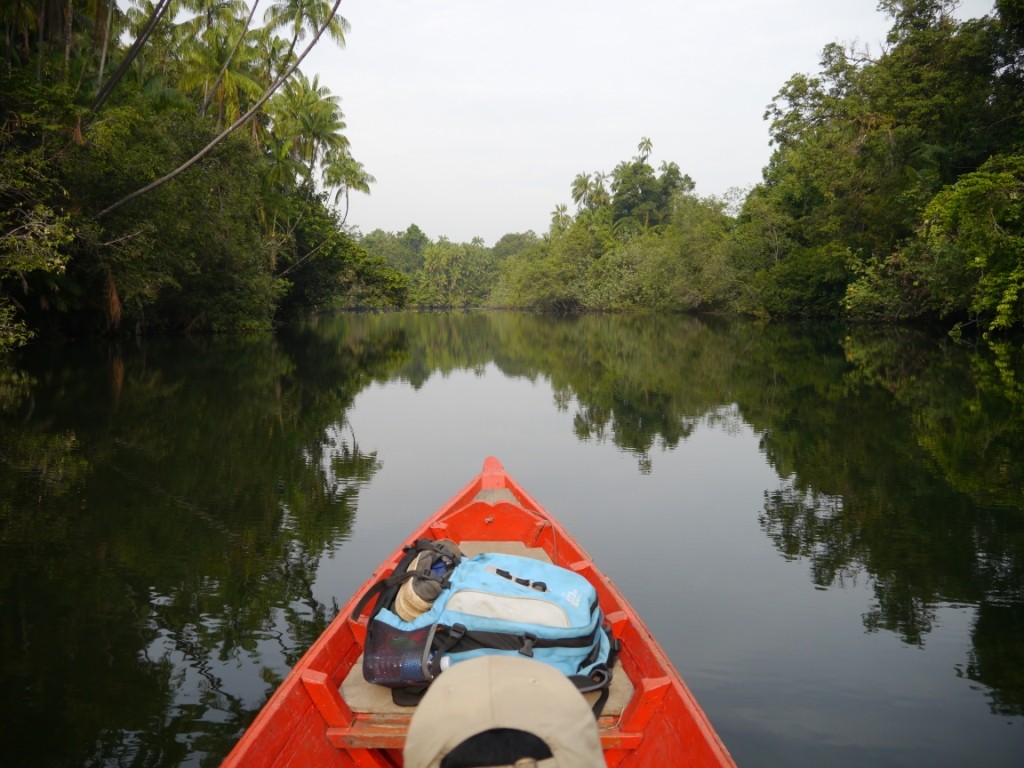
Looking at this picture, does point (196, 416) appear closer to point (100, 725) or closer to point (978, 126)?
point (100, 725)

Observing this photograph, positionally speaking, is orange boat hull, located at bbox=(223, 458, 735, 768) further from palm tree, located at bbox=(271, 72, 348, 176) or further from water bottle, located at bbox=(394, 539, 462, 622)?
palm tree, located at bbox=(271, 72, 348, 176)

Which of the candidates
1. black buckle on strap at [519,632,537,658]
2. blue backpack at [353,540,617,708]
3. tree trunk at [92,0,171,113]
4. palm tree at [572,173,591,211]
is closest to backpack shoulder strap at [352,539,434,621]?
blue backpack at [353,540,617,708]

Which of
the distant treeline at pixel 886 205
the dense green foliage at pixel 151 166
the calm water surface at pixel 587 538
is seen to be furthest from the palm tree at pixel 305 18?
the distant treeline at pixel 886 205

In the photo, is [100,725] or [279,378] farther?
[279,378]

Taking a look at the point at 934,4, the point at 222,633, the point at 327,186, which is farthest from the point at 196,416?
the point at 327,186

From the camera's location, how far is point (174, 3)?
87.1 ft

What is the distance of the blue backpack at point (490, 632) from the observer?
308cm

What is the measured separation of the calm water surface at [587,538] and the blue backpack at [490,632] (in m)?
0.89

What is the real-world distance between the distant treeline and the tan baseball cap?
18252 millimetres

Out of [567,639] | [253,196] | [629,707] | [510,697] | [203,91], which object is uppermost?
[203,91]

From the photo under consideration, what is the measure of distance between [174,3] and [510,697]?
3027cm

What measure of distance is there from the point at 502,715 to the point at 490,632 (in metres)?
1.39

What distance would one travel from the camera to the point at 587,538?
6.70m

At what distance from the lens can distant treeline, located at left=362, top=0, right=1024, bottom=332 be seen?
19.8 m
